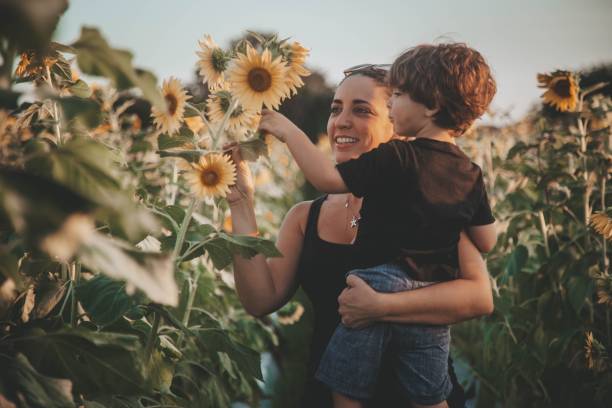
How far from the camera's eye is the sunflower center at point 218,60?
4.79ft

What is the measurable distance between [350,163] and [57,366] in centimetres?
96

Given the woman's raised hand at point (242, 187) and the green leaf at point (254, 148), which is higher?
the green leaf at point (254, 148)

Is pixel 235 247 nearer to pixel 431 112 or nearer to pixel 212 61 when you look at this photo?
pixel 212 61

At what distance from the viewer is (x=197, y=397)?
5.93 feet

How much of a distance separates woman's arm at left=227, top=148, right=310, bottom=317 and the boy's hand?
0.11 m

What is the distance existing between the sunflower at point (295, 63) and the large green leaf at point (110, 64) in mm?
708

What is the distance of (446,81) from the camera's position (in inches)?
72.7

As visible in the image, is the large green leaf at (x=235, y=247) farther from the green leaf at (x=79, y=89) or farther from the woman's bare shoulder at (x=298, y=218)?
the woman's bare shoulder at (x=298, y=218)

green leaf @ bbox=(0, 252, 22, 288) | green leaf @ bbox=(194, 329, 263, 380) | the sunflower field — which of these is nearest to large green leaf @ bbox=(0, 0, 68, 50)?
the sunflower field

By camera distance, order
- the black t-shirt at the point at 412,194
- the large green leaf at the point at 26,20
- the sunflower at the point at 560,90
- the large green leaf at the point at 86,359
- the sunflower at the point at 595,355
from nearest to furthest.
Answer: the large green leaf at the point at 26,20 → the large green leaf at the point at 86,359 → the black t-shirt at the point at 412,194 → the sunflower at the point at 595,355 → the sunflower at the point at 560,90

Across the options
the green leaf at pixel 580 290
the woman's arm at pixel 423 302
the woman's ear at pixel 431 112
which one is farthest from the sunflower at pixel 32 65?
the green leaf at pixel 580 290

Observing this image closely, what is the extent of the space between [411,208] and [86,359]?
3.40 feet

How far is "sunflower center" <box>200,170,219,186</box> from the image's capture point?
1.40 metres

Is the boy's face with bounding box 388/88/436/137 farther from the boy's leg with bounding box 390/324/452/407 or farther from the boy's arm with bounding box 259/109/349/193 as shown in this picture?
the boy's leg with bounding box 390/324/452/407
